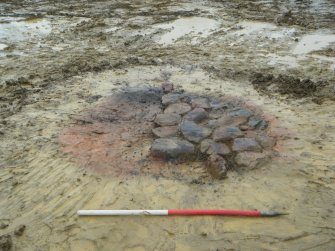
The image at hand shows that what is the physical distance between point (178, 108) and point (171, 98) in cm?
29

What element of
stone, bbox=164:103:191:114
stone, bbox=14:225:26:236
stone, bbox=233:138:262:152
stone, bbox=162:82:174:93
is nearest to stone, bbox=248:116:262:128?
stone, bbox=233:138:262:152

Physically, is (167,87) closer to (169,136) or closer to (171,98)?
(171,98)

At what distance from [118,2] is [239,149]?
27.6 ft

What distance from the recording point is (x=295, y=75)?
5641 millimetres

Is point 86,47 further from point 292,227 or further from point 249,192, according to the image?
point 292,227

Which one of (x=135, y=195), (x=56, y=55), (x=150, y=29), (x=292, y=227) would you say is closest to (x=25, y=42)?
(x=56, y=55)

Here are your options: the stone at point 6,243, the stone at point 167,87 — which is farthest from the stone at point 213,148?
the stone at point 6,243

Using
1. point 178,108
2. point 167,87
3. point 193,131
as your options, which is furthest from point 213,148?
point 167,87

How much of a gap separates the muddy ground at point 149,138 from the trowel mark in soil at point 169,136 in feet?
0.16

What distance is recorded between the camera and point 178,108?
14.8ft

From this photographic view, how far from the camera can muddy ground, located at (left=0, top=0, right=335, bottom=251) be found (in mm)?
2863

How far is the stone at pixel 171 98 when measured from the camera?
4.68 m

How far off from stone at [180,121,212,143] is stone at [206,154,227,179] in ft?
1.17

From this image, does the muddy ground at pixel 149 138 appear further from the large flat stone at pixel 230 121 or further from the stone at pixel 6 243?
the large flat stone at pixel 230 121
